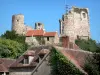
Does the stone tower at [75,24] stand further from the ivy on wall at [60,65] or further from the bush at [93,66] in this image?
the bush at [93,66]

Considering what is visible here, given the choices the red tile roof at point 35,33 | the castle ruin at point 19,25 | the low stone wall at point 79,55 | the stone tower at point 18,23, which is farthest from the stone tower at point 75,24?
the low stone wall at point 79,55

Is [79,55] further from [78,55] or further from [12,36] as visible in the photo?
[12,36]

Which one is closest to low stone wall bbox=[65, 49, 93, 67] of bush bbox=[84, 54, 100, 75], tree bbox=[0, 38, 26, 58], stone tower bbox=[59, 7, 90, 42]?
bush bbox=[84, 54, 100, 75]

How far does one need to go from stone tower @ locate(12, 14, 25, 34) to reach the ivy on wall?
74535 mm

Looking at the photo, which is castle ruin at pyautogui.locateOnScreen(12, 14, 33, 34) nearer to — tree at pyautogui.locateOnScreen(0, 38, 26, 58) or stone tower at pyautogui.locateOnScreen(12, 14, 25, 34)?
stone tower at pyautogui.locateOnScreen(12, 14, 25, 34)

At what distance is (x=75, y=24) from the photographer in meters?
113

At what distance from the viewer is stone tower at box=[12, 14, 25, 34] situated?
110625 mm

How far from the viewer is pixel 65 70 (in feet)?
114

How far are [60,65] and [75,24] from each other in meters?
78.7

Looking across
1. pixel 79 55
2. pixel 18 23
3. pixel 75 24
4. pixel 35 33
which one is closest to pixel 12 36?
pixel 35 33

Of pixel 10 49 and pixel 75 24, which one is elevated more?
pixel 75 24

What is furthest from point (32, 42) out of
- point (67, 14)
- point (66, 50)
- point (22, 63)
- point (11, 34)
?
point (66, 50)

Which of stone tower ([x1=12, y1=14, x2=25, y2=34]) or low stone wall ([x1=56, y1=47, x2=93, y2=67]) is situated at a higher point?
stone tower ([x1=12, y1=14, x2=25, y2=34])

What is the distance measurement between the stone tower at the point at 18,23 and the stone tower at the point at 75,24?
37.0ft
